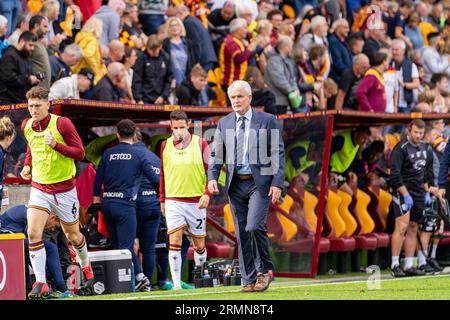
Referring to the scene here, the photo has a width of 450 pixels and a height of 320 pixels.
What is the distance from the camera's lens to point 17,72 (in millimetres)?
18469

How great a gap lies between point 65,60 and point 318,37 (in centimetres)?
652

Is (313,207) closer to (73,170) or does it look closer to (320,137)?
(320,137)

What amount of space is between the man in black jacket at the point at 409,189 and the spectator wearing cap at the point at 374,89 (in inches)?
96.7

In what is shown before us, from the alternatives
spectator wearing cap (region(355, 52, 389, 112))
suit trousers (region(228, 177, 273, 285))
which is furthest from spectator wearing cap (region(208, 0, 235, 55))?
suit trousers (region(228, 177, 273, 285))

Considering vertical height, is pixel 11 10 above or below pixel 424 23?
below

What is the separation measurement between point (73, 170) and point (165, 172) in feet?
6.60

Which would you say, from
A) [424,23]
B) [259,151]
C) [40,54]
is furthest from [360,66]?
[259,151]

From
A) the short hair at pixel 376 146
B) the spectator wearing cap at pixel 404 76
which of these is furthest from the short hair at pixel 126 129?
the spectator wearing cap at pixel 404 76

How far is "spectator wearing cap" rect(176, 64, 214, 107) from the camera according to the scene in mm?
21047

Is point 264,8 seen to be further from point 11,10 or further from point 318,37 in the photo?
point 11,10

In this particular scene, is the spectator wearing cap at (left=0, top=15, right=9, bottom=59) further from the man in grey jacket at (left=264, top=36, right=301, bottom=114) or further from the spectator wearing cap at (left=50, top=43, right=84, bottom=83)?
the man in grey jacket at (left=264, top=36, right=301, bottom=114)

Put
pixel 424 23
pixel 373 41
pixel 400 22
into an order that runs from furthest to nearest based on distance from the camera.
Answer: pixel 424 23 < pixel 400 22 < pixel 373 41

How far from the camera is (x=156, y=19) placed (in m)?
23.6
